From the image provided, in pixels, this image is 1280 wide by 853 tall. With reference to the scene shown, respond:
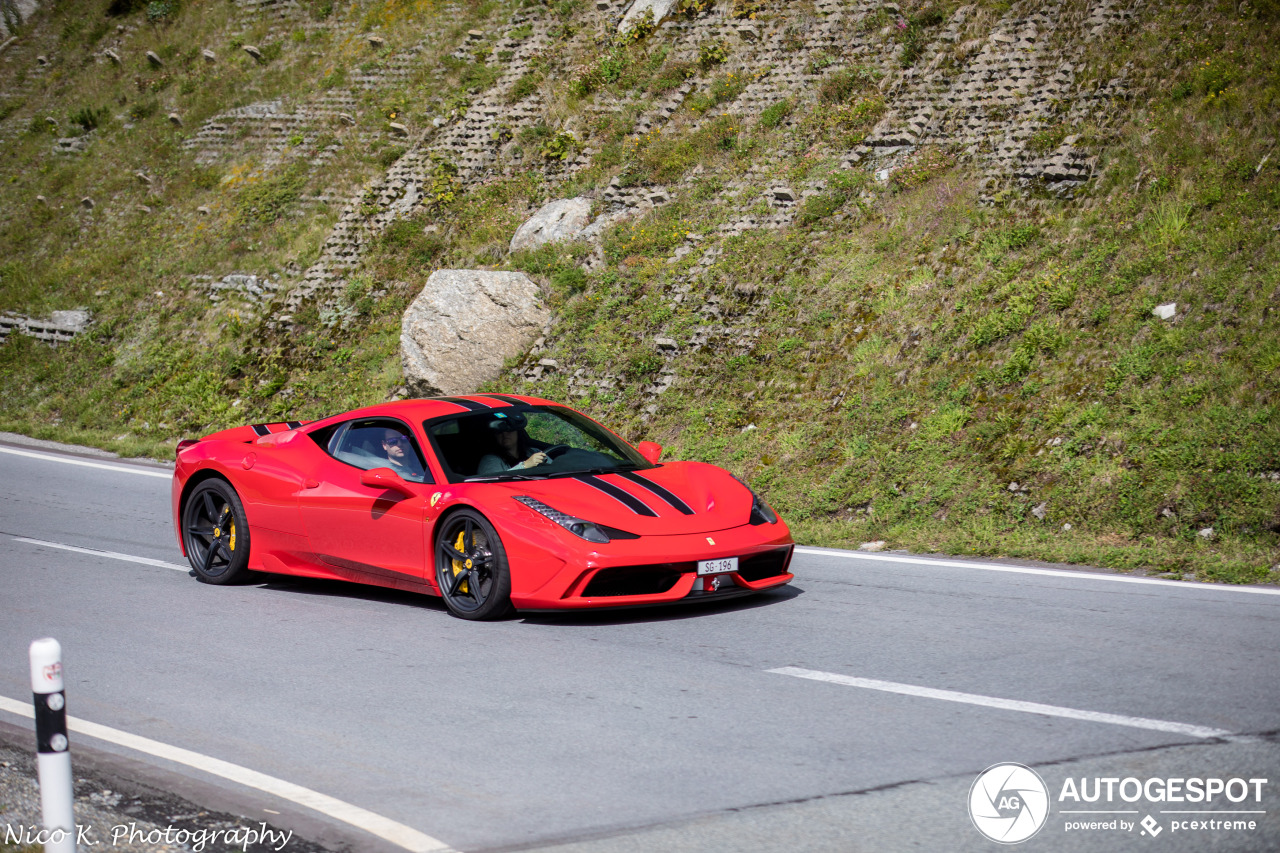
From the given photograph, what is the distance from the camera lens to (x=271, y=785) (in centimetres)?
459

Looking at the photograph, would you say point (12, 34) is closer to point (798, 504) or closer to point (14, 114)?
point (14, 114)

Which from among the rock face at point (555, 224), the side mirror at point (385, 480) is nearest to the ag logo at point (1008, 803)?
Answer: the side mirror at point (385, 480)

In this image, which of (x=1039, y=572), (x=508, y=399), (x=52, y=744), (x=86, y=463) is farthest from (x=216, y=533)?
(x=86, y=463)

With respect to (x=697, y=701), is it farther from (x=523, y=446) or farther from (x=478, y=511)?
(x=523, y=446)

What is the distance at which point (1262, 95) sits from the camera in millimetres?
12008

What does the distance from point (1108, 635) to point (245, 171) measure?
2112 centimetres

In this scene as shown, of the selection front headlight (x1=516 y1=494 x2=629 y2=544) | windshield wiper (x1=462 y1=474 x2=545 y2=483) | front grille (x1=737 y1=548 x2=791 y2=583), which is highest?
windshield wiper (x1=462 y1=474 x2=545 y2=483)

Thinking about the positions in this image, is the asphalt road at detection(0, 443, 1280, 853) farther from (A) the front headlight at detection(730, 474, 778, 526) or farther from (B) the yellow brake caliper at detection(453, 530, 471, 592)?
(A) the front headlight at detection(730, 474, 778, 526)

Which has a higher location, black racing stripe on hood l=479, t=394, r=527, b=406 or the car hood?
black racing stripe on hood l=479, t=394, r=527, b=406

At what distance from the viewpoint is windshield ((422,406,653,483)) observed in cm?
786

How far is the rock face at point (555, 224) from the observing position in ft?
56.5

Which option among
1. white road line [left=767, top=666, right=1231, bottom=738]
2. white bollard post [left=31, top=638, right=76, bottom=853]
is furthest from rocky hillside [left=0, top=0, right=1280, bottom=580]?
white bollard post [left=31, top=638, right=76, bottom=853]

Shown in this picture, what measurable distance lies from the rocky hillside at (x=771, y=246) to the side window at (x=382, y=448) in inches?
→ 157

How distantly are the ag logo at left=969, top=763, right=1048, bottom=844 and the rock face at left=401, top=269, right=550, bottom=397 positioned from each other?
39.4ft
